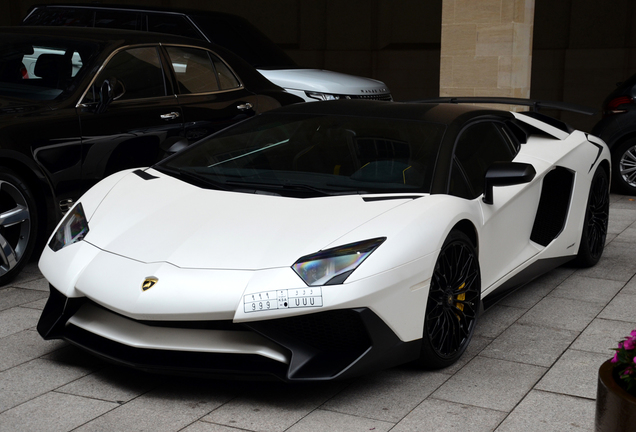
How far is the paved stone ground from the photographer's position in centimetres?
322

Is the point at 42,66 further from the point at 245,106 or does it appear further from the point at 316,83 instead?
the point at 316,83

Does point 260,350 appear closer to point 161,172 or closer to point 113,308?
point 113,308

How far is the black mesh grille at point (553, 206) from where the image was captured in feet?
16.4

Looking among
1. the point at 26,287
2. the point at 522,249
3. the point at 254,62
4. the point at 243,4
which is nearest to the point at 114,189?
the point at 26,287

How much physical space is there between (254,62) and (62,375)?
20.0ft

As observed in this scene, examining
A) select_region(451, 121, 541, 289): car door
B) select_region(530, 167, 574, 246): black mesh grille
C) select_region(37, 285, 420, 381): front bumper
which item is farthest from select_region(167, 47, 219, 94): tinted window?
select_region(37, 285, 420, 381): front bumper

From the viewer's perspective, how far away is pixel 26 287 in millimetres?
5137

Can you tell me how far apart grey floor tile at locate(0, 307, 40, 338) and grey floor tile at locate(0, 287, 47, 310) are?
0.11 meters

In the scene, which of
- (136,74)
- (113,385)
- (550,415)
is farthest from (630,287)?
(136,74)

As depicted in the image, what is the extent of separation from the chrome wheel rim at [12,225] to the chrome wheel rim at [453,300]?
2814mm

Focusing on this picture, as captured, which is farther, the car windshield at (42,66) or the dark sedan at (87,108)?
the car windshield at (42,66)

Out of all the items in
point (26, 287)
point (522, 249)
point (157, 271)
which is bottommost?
point (26, 287)

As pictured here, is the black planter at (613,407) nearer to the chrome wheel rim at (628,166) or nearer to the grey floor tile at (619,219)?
the grey floor tile at (619,219)

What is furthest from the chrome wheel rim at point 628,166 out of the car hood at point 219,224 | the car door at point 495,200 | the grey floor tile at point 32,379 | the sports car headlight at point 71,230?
the grey floor tile at point 32,379
